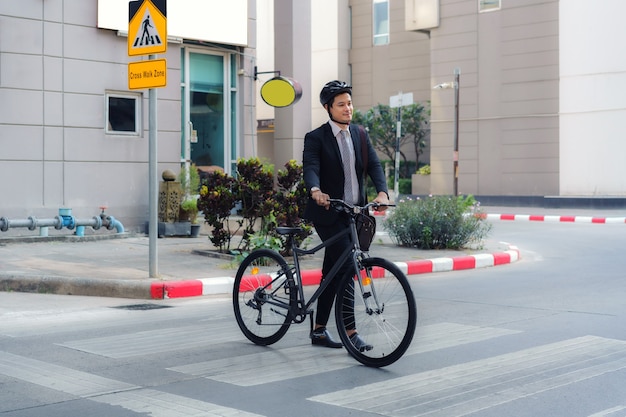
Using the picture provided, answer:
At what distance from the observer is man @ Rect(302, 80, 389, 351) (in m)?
6.59

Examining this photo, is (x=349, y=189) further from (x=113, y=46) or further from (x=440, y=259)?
(x=113, y=46)

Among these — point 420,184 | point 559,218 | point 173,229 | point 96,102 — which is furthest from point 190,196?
point 420,184

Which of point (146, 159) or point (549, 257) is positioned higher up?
point (146, 159)

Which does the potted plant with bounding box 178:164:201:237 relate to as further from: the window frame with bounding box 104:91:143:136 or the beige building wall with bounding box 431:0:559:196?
the beige building wall with bounding box 431:0:559:196

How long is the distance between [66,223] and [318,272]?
6.30 m

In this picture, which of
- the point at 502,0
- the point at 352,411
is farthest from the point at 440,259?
the point at 502,0

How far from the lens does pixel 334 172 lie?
669cm

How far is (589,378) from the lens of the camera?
18.7 ft

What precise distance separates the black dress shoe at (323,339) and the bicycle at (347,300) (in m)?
0.21

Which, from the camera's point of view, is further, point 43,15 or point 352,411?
point 43,15

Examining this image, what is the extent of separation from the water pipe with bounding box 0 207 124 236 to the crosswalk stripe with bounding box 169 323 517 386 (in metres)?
8.37

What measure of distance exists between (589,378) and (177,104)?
12269 millimetres

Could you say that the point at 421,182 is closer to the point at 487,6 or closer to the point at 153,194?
the point at 487,6

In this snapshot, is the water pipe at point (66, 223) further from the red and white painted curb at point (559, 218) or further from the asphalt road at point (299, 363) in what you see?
the red and white painted curb at point (559, 218)
